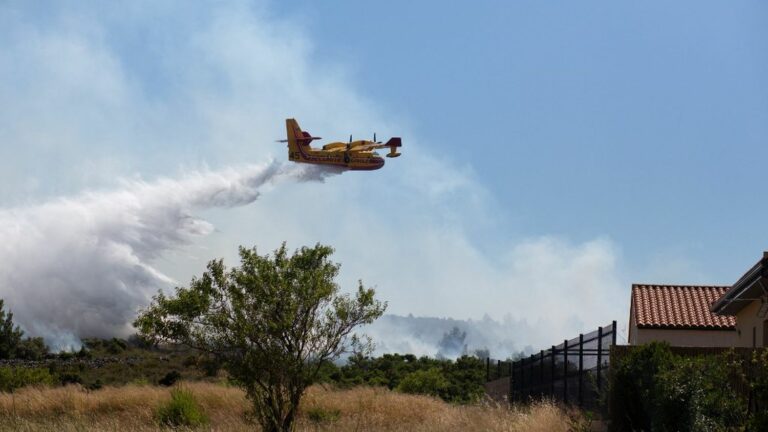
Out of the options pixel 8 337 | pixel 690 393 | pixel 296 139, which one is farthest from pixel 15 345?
pixel 690 393

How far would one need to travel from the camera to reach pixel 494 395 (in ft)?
130

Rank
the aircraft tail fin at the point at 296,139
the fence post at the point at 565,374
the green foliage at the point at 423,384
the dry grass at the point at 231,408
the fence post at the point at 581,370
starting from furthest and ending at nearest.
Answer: the aircraft tail fin at the point at 296,139 < the green foliage at the point at 423,384 < the dry grass at the point at 231,408 < the fence post at the point at 565,374 < the fence post at the point at 581,370

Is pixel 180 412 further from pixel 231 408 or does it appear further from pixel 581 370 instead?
pixel 581 370

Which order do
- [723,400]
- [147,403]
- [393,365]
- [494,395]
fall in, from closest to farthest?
[723,400], [147,403], [494,395], [393,365]

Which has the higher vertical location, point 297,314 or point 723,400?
point 297,314

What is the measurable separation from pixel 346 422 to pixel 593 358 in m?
7.73

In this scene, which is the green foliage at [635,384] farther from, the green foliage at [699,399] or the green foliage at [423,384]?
the green foliage at [423,384]

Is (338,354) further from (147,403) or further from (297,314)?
(147,403)

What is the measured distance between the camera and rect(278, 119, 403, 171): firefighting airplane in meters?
A: 76.0

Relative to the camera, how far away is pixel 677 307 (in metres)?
42.1

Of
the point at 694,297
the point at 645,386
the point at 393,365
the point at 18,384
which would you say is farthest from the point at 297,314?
the point at 393,365

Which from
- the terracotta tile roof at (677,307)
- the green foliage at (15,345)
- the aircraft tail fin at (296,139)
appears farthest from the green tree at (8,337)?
the terracotta tile roof at (677,307)

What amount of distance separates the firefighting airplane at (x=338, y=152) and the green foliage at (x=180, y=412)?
48021mm

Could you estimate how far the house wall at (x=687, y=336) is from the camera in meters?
39.4
